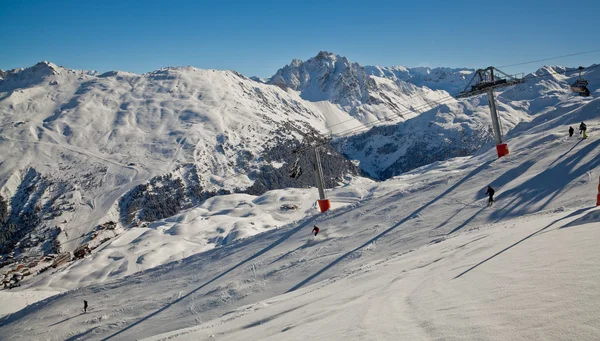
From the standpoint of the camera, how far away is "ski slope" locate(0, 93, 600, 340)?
5426 mm

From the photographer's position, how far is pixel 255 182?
498 feet

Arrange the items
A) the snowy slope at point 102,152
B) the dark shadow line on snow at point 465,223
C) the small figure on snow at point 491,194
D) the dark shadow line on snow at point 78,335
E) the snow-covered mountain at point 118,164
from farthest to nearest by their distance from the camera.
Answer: the snowy slope at point 102,152 < the snow-covered mountain at point 118,164 < the dark shadow line on snow at point 78,335 < the small figure on snow at point 491,194 < the dark shadow line on snow at point 465,223

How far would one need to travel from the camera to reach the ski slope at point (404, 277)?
17.8 feet

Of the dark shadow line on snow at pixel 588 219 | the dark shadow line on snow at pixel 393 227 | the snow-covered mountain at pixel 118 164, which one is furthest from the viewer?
the snow-covered mountain at pixel 118 164

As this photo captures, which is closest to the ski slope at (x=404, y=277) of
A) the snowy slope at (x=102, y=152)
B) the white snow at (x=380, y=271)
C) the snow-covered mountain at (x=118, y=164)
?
the white snow at (x=380, y=271)

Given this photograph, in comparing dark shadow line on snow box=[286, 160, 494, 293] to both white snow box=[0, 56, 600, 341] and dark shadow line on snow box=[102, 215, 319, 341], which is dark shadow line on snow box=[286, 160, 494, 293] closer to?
white snow box=[0, 56, 600, 341]

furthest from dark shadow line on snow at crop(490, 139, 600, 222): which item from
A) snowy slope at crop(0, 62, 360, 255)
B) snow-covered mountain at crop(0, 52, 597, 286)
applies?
snowy slope at crop(0, 62, 360, 255)

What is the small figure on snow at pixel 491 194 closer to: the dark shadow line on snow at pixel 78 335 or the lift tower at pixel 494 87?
the lift tower at pixel 494 87

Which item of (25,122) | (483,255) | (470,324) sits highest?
(25,122)

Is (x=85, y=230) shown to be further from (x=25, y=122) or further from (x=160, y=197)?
(x=25, y=122)

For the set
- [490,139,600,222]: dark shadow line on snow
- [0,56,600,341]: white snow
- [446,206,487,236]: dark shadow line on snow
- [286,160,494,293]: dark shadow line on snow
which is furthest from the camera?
[490,139,600,222]: dark shadow line on snow

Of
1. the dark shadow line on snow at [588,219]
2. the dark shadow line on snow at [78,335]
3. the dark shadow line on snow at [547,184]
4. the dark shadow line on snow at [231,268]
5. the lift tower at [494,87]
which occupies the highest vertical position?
the lift tower at [494,87]

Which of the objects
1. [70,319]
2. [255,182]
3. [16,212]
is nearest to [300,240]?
[70,319]

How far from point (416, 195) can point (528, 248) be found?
67.1 ft
